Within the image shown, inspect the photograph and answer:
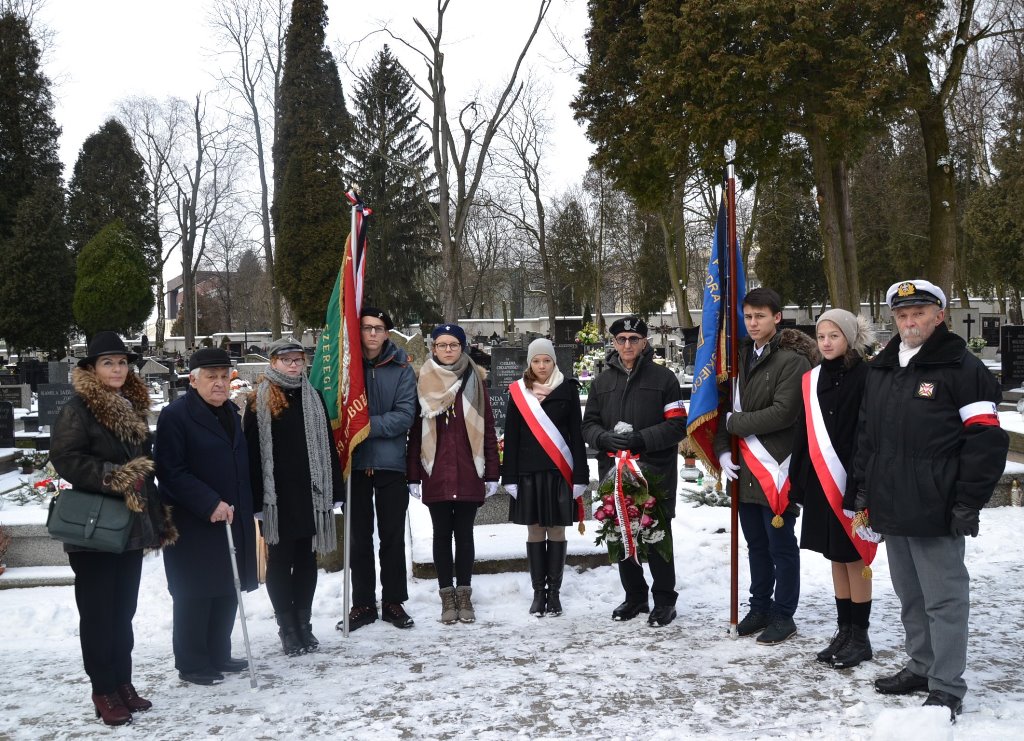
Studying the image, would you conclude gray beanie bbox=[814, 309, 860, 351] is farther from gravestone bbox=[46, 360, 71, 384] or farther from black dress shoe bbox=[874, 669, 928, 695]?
gravestone bbox=[46, 360, 71, 384]

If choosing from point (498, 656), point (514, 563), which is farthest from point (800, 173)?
point (498, 656)

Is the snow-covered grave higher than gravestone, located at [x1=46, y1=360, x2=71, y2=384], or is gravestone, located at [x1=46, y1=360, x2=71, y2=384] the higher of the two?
gravestone, located at [x1=46, y1=360, x2=71, y2=384]

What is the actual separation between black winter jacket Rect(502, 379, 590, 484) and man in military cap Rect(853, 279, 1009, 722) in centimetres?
201

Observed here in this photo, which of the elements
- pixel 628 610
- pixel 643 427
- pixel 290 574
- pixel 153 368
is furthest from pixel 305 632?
pixel 153 368

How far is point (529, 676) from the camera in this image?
4488 millimetres

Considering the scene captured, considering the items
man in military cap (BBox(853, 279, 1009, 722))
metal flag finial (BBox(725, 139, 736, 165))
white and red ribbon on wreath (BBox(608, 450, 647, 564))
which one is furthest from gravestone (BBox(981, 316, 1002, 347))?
man in military cap (BBox(853, 279, 1009, 722))

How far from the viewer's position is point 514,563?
21.2 ft

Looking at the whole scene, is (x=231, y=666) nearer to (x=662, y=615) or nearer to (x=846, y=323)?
(x=662, y=615)

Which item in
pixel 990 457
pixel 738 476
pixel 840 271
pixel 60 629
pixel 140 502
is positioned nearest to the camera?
pixel 990 457

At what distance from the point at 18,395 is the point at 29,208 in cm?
1282

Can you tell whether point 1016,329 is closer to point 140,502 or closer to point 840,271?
point 840,271

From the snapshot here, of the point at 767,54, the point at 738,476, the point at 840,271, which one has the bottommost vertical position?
the point at 738,476

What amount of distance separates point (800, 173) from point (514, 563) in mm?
15474

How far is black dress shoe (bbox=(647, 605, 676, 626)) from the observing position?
5285mm
